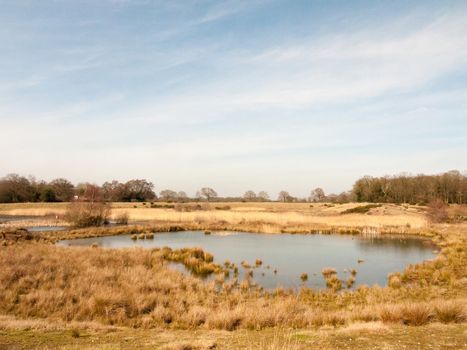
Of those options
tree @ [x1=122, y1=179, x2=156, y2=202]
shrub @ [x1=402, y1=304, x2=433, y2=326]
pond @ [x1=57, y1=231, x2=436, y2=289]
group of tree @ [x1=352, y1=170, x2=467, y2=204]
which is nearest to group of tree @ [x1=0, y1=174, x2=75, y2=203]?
tree @ [x1=122, y1=179, x2=156, y2=202]

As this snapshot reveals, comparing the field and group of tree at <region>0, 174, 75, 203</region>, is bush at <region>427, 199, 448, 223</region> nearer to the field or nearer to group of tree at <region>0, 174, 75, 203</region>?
the field

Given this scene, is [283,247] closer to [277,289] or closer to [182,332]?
[277,289]

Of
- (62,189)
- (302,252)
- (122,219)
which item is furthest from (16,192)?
(302,252)

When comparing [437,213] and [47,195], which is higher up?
[47,195]

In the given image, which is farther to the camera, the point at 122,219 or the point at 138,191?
the point at 138,191

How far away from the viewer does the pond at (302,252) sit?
19281mm

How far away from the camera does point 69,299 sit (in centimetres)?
1226

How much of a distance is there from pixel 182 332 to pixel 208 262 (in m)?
12.9

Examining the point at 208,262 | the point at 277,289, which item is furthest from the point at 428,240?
the point at 277,289

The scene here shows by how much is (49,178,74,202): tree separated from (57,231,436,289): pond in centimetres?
5970

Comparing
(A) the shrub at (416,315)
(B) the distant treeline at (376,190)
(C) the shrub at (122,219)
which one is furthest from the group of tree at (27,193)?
(A) the shrub at (416,315)

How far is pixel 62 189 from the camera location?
9631 cm

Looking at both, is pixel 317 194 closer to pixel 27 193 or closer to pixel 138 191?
pixel 138 191

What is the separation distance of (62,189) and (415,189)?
83899 mm
